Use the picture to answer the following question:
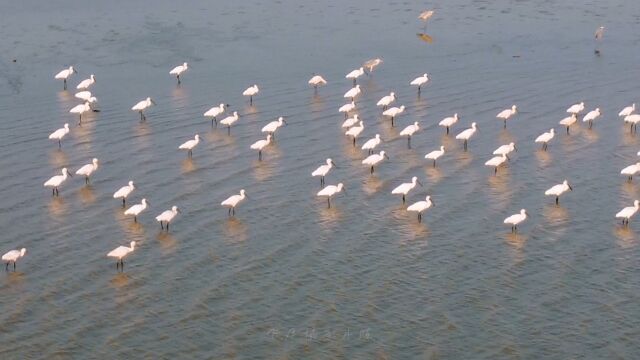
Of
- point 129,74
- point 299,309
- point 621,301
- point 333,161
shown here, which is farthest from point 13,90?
point 621,301

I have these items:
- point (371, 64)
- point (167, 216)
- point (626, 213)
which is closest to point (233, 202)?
point (167, 216)

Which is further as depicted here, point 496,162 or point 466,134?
point 466,134

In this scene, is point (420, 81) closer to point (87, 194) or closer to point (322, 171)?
point (322, 171)

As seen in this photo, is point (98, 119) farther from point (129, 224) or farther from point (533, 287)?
point (533, 287)

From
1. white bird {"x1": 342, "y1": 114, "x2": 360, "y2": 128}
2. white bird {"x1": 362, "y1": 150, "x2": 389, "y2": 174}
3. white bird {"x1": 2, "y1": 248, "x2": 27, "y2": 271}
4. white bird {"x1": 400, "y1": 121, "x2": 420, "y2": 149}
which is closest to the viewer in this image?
white bird {"x1": 2, "y1": 248, "x2": 27, "y2": 271}

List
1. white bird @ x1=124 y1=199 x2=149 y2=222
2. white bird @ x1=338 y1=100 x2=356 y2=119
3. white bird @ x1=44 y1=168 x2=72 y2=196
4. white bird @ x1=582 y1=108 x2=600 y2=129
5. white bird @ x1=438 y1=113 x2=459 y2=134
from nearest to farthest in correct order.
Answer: white bird @ x1=124 y1=199 x2=149 y2=222, white bird @ x1=44 y1=168 x2=72 y2=196, white bird @ x1=438 y1=113 x2=459 y2=134, white bird @ x1=582 y1=108 x2=600 y2=129, white bird @ x1=338 y1=100 x2=356 y2=119

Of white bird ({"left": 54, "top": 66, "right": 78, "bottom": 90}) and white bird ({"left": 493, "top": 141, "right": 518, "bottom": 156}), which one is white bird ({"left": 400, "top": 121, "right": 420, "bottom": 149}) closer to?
white bird ({"left": 493, "top": 141, "right": 518, "bottom": 156})

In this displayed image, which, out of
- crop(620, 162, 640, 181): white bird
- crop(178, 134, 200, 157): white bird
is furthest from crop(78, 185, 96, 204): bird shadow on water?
crop(620, 162, 640, 181): white bird
